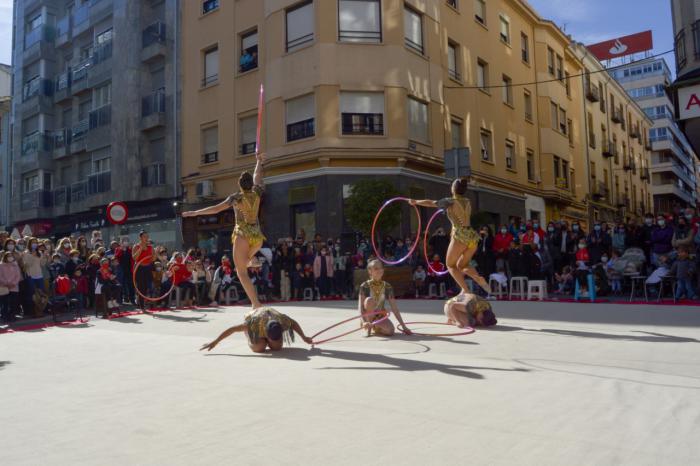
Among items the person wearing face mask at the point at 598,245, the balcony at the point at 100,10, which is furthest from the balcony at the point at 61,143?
the person wearing face mask at the point at 598,245

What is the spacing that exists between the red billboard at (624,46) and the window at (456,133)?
1149 inches

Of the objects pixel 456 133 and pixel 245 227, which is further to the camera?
pixel 456 133

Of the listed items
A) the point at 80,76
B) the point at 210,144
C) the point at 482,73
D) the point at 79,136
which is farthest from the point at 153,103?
the point at 482,73

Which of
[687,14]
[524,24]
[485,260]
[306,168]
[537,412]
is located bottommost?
[537,412]

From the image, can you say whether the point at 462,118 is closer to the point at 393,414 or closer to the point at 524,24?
the point at 524,24

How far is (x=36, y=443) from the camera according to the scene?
148 inches

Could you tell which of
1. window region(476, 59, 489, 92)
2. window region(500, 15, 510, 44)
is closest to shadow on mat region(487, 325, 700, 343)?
window region(476, 59, 489, 92)

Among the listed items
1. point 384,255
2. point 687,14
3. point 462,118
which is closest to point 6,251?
point 384,255

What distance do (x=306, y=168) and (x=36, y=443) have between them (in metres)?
18.0

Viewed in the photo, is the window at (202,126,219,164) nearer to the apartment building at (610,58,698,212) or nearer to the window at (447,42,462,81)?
the window at (447,42,462,81)

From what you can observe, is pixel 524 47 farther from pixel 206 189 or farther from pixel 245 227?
pixel 245 227

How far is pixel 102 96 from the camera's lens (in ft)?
103

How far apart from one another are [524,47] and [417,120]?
13903 mm

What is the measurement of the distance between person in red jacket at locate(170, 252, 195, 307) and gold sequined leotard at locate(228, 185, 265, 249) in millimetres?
7544
